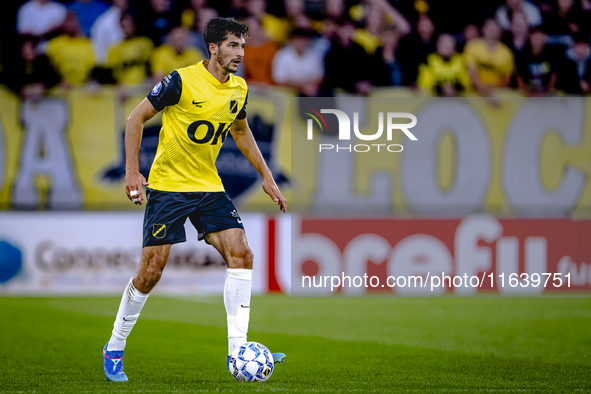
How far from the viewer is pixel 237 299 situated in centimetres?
439

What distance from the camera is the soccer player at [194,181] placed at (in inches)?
171

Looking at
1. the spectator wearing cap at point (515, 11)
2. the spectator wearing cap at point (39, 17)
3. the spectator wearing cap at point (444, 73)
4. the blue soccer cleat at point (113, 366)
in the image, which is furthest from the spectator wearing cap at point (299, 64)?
the blue soccer cleat at point (113, 366)

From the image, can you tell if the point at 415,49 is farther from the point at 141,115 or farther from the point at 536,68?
the point at 141,115

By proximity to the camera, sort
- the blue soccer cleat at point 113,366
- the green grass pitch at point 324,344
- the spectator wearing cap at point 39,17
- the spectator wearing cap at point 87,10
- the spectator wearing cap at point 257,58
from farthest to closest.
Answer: the spectator wearing cap at point 87,10 < the spectator wearing cap at point 39,17 < the spectator wearing cap at point 257,58 < the blue soccer cleat at point 113,366 < the green grass pitch at point 324,344

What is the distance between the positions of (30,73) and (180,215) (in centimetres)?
637

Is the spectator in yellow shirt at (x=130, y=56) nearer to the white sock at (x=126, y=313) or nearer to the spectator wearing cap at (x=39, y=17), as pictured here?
the spectator wearing cap at (x=39, y=17)

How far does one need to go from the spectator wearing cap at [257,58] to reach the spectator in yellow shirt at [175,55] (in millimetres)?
651

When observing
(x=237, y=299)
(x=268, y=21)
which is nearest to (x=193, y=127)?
(x=237, y=299)

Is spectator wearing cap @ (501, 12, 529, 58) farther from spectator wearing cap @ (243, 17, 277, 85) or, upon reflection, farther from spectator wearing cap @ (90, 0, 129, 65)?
spectator wearing cap @ (90, 0, 129, 65)

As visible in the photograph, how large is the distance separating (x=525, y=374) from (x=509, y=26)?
7.27 m

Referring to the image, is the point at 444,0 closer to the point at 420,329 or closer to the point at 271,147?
the point at 271,147

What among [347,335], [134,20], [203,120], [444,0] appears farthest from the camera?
[444,0]

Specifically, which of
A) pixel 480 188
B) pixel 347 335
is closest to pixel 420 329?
pixel 347 335

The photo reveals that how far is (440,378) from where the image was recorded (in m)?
4.47
